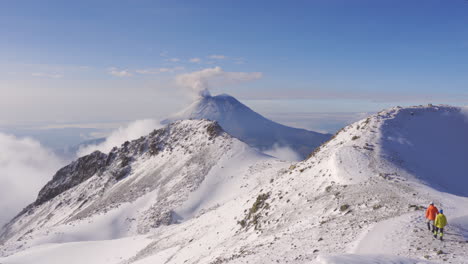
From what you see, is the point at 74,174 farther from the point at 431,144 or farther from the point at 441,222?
the point at 441,222

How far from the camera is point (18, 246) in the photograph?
1864 inches

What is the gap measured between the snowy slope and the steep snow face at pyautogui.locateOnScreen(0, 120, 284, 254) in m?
6.22

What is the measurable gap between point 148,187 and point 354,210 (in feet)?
172

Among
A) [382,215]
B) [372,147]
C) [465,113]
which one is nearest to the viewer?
[382,215]

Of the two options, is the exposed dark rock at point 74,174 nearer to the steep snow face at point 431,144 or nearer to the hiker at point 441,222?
the steep snow face at point 431,144

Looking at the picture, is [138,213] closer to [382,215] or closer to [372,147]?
[372,147]

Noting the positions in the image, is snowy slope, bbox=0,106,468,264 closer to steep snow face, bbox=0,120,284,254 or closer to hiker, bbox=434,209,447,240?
hiker, bbox=434,209,447,240

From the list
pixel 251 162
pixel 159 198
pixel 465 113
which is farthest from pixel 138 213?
pixel 465 113

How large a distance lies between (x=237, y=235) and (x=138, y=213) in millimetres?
34715

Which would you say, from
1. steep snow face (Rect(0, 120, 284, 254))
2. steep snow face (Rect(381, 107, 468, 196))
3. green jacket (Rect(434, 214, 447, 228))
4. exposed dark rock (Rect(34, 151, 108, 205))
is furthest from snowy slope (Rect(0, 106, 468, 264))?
exposed dark rock (Rect(34, 151, 108, 205))

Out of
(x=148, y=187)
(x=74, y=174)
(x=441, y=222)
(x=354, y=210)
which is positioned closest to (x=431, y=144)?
(x=354, y=210)

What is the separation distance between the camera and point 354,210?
20500mm

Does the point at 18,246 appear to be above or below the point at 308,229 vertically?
below

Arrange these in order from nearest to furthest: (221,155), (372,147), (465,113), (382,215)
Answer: (382,215) → (372,147) → (465,113) → (221,155)
